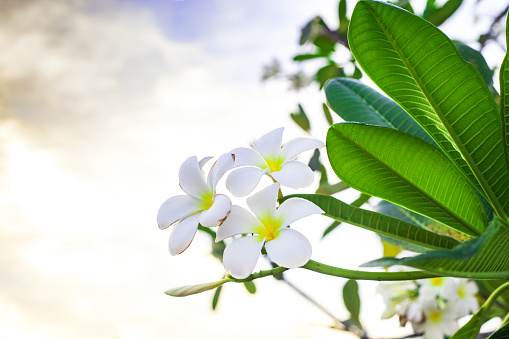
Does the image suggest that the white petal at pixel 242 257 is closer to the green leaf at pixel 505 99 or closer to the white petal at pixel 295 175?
the white petal at pixel 295 175

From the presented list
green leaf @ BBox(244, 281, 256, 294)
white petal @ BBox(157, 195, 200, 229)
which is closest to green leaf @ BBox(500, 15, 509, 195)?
white petal @ BBox(157, 195, 200, 229)

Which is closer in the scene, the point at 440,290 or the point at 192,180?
the point at 192,180

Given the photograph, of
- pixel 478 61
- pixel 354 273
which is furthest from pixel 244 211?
pixel 478 61

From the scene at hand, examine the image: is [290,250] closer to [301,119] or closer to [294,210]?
[294,210]

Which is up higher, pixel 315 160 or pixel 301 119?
pixel 301 119

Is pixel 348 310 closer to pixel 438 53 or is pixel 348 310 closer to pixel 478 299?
pixel 478 299

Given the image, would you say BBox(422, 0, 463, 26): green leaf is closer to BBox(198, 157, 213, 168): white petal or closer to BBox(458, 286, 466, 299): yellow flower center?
BBox(458, 286, 466, 299): yellow flower center

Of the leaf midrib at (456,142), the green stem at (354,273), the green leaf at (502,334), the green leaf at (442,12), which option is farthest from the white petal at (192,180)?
the green leaf at (442,12)
